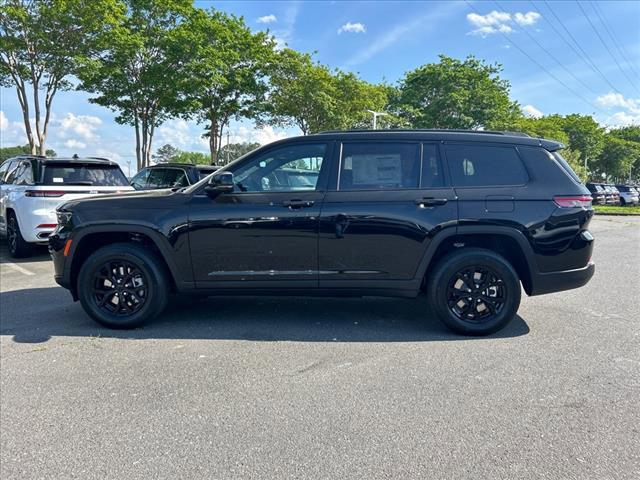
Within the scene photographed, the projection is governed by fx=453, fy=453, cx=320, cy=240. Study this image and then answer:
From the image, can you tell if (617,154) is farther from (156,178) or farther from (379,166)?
(379,166)

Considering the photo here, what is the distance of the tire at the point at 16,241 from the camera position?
780cm

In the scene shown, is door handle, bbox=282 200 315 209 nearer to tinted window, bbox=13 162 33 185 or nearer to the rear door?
the rear door

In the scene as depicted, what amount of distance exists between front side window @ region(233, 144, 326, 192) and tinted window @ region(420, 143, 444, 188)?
0.96m

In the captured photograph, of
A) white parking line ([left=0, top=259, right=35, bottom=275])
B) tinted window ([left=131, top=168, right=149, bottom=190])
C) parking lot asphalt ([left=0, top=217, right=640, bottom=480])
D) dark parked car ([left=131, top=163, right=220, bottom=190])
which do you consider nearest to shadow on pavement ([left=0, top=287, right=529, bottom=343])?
parking lot asphalt ([left=0, top=217, right=640, bottom=480])

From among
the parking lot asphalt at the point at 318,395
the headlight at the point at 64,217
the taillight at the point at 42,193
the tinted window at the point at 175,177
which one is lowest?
the parking lot asphalt at the point at 318,395

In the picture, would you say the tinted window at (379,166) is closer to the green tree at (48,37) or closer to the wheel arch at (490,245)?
the wheel arch at (490,245)

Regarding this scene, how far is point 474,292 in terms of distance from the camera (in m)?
4.25

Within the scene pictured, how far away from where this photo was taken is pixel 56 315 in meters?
4.99

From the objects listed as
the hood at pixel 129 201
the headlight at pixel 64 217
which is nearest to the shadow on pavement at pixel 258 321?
the headlight at pixel 64 217

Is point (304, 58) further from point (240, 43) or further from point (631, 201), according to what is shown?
point (631, 201)

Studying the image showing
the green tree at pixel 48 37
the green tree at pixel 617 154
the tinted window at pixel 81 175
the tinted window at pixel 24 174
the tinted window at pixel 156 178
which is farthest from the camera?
the green tree at pixel 617 154

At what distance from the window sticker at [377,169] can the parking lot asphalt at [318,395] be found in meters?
1.46

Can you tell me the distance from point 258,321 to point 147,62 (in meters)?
19.7

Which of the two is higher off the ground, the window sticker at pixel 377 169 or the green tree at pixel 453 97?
the green tree at pixel 453 97
